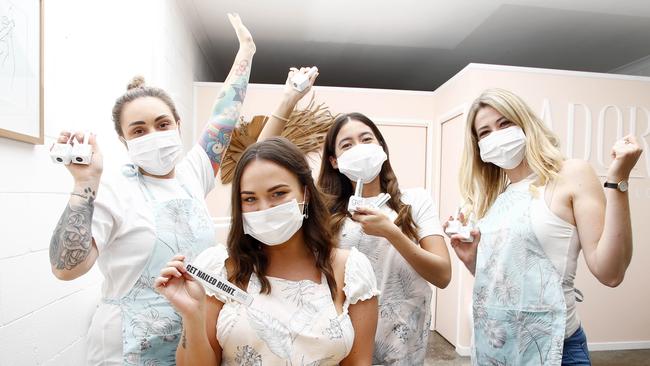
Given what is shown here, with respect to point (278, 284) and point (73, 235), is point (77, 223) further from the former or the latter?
point (278, 284)

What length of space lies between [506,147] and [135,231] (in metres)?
1.32

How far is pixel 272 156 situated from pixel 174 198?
37cm

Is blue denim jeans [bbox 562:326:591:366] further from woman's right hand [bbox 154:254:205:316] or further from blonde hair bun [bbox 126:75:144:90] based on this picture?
blonde hair bun [bbox 126:75:144:90]

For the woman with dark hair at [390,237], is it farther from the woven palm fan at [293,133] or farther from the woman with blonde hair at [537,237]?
the woven palm fan at [293,133]

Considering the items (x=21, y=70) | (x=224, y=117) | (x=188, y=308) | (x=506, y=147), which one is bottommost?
(x=188, y=308)

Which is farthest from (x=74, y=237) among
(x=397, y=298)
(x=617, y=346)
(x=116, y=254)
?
(x=617, y=346)

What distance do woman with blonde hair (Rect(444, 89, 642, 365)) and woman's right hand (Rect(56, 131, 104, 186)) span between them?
1.32 metres

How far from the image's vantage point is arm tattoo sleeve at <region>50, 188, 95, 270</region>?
0.93 meters

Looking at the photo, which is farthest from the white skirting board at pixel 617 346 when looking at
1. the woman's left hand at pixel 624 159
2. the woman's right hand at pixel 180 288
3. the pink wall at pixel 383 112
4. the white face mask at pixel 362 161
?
the woman's right hand at pixel 180 288

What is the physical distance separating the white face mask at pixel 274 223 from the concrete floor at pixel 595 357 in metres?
2.86

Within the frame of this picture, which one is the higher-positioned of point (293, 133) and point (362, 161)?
point (293, 133)

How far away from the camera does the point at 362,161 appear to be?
151cm

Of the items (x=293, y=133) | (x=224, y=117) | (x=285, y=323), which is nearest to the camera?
(x=285, y=323)

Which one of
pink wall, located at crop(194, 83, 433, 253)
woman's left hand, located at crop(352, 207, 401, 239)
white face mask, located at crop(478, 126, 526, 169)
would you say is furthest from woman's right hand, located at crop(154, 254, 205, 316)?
pink wall, located at crop(194, 83, 433, 253)
